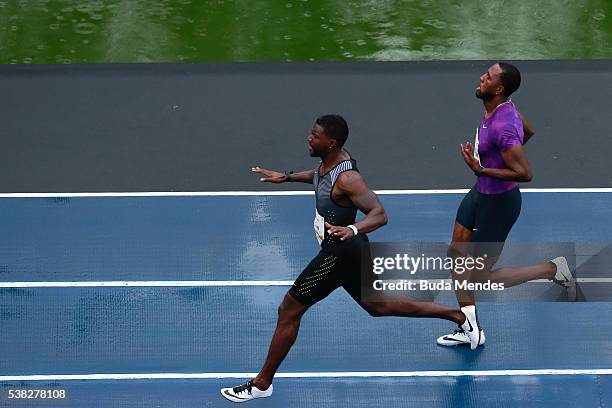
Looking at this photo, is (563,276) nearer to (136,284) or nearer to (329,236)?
(329,236)

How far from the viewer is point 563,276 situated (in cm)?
983

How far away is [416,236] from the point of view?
1148 centimetres

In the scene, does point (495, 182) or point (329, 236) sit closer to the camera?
point (329, 236)

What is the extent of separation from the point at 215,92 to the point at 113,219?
322 centimetres

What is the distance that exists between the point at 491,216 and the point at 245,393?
8.15 feet

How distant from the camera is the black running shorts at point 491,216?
30.1ft

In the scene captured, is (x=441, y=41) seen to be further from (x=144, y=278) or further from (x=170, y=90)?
(x=144, y=278)

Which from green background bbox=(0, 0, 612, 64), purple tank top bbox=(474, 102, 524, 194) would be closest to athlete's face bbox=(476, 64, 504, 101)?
purple tank top bbox=(474, 102, 524, 194)

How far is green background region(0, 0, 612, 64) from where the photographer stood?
50.8ft

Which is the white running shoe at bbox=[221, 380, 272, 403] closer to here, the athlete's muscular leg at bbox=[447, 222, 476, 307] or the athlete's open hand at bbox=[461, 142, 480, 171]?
the athlete's muscular leg at bbox=[447, 222, 476, 307]

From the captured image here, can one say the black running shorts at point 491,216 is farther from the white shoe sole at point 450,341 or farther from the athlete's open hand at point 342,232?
the athlete's open hand at point 342,232

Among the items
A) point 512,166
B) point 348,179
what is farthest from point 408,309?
point 512,166

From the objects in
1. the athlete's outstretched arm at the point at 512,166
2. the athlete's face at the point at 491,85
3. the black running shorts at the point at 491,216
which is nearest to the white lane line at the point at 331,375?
the black running shorts at the point at 491,216

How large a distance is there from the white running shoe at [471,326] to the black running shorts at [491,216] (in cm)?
51
